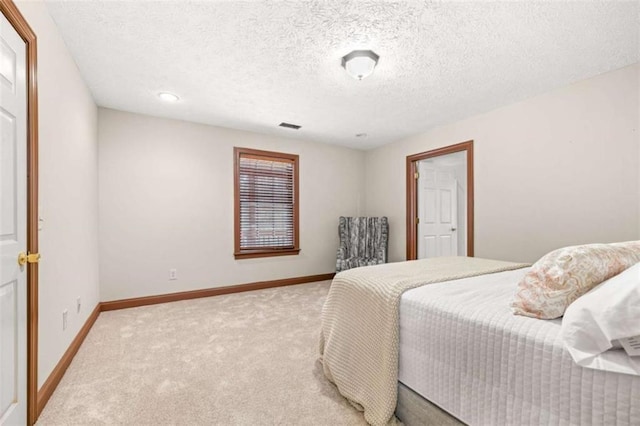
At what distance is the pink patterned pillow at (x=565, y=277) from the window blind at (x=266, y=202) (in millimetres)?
3492

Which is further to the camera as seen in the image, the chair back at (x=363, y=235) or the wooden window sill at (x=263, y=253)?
the chair back at (x=363, y=235)

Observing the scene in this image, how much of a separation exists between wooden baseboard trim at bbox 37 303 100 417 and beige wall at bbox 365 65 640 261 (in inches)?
152

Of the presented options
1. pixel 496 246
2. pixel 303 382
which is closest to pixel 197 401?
pixel 303 382

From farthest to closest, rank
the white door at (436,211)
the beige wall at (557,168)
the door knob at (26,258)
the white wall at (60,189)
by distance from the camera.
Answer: the white door at (436,211)
the beige wall at (557,168)
the white wall at (60,189)
the door knob at (26,258)

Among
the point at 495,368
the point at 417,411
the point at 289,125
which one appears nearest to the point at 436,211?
the point at 289,125

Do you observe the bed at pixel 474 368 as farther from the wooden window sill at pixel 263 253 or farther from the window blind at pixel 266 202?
the window blind at pixel 266 202

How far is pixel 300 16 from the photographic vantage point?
176cm

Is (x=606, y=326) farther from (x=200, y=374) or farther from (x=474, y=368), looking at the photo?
(x=200, y=374)

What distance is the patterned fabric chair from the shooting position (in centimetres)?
444

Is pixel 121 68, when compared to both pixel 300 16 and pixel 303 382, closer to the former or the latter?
pixel 300 16

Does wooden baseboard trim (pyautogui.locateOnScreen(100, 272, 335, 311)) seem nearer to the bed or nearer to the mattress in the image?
the bed

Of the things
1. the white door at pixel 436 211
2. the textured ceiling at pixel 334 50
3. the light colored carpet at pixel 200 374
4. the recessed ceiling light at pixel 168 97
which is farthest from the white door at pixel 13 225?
the white door at pixel 436 211

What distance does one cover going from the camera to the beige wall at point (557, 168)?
7.73ft

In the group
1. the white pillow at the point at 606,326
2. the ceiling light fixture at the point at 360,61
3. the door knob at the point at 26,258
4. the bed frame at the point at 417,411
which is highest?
the ceiling light fixture at the point at 360,61
